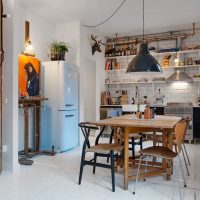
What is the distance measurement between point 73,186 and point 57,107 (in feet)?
7.49

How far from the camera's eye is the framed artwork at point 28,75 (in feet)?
15.6

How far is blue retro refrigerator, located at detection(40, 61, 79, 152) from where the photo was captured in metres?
5.16

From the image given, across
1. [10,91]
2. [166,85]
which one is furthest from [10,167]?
[166,85]

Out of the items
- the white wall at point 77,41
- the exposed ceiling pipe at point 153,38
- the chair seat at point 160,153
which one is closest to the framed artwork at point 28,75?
the white wall at point 77,41

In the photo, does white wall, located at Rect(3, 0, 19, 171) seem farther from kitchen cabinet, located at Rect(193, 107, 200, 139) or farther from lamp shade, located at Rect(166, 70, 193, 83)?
kitchen cabinet, located at Rect(193, 107, 200, 139)

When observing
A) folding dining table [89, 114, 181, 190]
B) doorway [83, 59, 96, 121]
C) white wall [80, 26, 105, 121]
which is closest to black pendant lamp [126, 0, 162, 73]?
folding dining table [89, 114, 181, 190]

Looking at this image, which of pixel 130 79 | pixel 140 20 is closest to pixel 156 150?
pixel 140 20

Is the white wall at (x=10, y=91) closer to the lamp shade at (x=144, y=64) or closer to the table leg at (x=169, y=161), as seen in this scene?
the lamp shade at (x=144, y=64)

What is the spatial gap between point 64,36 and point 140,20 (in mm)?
1910

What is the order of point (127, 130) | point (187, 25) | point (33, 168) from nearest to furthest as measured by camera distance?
point (127, 130) → point (33, 168) → point (187, 25)

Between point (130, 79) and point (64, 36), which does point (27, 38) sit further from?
point (130, 79)

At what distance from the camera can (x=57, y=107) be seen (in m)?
5.19

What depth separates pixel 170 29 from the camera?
6.81m

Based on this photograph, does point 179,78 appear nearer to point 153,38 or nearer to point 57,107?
point 153,38
